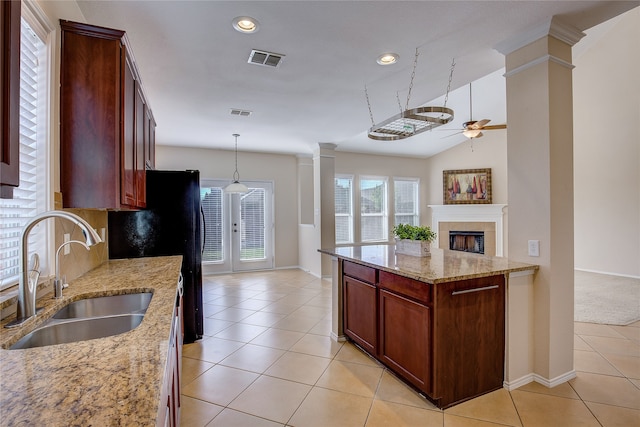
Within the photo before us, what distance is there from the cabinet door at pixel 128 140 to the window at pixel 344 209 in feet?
17.3

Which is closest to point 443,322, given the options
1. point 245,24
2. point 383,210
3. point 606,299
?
point 245,24

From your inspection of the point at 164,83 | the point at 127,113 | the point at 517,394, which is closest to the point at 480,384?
the point at 517,394

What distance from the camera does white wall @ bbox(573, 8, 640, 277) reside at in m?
5.37

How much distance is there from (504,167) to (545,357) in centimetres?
553

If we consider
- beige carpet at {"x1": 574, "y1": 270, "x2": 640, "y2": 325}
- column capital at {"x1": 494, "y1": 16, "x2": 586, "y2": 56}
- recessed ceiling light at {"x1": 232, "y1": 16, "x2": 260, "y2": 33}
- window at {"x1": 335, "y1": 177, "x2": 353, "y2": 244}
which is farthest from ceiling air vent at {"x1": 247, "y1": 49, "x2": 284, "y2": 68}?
window at {"x1": 335, "y1": 177, "x2": 353, "y2": 244}

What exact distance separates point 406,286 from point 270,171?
5078 millimetres

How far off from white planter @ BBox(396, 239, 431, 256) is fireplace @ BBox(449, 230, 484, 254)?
511cm

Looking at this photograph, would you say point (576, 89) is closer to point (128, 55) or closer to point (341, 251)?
point (341, 251)

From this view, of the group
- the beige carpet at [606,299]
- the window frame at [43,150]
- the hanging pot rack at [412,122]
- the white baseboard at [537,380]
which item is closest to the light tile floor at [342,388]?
the white baseboard at [537,380]

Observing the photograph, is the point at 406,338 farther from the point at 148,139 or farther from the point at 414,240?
the point at 148,139

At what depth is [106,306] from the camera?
1.77m

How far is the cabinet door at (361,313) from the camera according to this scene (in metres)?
2.66

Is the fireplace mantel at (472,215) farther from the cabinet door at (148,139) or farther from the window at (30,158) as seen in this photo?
the window at (30,158)

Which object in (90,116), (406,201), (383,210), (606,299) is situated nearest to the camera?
(90,116)
